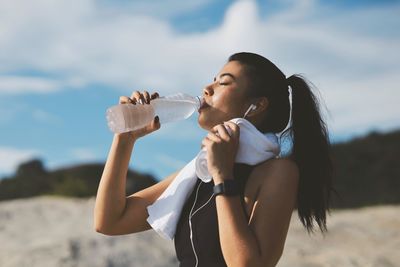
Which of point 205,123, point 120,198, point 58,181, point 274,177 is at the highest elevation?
point 205,123

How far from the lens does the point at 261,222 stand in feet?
8.15

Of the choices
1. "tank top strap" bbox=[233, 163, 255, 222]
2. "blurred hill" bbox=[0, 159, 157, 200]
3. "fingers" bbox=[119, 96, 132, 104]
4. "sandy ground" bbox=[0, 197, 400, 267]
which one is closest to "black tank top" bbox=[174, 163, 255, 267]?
"tank top strap" bbox=[233, 163, 255, 222]

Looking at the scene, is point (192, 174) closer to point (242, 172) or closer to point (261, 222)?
point (242, 172)

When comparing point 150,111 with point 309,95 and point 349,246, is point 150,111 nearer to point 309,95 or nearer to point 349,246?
point 309,95

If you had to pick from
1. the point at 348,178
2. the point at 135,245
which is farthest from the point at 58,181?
the point at 135,245

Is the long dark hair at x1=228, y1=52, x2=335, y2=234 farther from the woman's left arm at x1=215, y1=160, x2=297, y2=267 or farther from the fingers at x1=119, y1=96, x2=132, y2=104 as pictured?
the fingers at x1=119, y1=96, x2=132, y2=104

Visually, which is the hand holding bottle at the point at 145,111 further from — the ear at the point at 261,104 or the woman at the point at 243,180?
the ear at the point at 261,104

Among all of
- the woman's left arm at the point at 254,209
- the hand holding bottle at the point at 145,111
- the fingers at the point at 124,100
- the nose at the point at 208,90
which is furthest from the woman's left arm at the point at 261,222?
the fingers at the point at 124,100

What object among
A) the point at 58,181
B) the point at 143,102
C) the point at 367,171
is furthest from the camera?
the point at 58,181

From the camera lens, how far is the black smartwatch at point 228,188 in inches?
96.9

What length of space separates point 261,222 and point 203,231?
275mm

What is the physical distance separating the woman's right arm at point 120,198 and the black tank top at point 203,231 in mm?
314

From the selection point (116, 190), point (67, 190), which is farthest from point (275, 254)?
point (67, 190)

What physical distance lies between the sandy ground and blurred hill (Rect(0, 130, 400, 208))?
4.04 m
